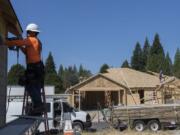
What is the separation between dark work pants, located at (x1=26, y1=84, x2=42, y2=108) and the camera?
10.0 metres

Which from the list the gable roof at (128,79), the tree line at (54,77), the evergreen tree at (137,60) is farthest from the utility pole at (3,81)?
the evergreen tree at (137,60)

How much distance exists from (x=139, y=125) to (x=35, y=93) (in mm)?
19343

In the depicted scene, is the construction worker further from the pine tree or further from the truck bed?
the pine tree

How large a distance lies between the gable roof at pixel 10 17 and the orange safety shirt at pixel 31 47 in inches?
22.8

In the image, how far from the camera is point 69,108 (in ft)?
91.0

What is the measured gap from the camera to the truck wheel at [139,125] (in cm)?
2853

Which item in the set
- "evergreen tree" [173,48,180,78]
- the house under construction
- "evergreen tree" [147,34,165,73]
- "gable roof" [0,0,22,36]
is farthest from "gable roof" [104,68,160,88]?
"gable roof" [0,0,22,36]

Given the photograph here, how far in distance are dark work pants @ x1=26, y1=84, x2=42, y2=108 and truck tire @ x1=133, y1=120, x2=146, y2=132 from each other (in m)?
19.0

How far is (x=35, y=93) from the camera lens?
32.9ft

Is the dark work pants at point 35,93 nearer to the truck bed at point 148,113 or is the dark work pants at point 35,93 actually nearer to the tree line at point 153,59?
the truck bed at point 148,113

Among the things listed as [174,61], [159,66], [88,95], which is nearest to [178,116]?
[88,95]

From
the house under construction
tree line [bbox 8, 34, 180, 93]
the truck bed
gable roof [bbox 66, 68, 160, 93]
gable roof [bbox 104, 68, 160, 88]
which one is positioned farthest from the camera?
tree line [bbox 8, 34, 180, 93]

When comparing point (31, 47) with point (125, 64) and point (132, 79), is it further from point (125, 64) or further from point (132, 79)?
point (125, 64)

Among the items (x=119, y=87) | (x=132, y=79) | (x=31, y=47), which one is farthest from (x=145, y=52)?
(x=31, y=47)
